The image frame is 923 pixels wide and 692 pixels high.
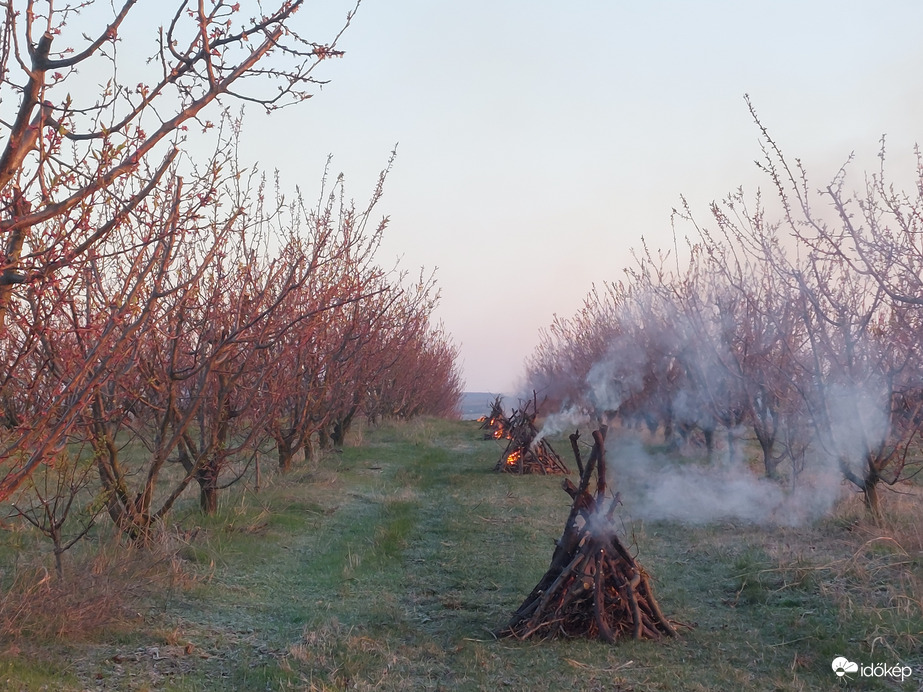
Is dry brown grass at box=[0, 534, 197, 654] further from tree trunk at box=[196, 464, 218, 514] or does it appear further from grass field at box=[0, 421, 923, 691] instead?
tree trunk at box=[196, 464, 218, 514]

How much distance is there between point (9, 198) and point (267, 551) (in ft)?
17.7

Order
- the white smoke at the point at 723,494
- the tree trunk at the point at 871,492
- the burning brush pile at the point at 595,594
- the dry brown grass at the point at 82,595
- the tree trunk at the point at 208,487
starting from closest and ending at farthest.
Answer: the dry brown grass at the point at 82,595
the burning brush pile at the point at 595,594
the tree trunk at the point at 871,492
the tree trunk at the point at 208,487
the white smoke at the point at 723,494

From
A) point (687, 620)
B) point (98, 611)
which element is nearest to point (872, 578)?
point (687, 620)

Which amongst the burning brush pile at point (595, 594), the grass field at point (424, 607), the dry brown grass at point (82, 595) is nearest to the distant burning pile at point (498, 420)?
the grass field at point (424, 607)

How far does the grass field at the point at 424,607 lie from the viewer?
16.0ft

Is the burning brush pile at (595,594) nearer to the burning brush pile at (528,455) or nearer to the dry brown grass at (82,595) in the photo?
the dry brown grass at (82,595)

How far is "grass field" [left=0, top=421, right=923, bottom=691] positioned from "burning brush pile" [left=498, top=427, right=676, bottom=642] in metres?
0.17

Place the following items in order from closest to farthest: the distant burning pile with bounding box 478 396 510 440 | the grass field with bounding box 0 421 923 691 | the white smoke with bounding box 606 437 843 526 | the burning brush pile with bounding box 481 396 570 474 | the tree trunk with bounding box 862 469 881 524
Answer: the grass field with bounding box 0 421 923 691 → the tree trunk with bounding box 862 469 881 524 → the white smoke with bounding box 606 437 843 526 → the burning brush pile with bounding box 481 396 570 474 → the distant burning pile with bounding box 478 396 510 440

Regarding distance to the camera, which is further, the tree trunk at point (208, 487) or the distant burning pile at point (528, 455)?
the distant burning pile at point (528, 455)

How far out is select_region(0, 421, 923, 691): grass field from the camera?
488cm

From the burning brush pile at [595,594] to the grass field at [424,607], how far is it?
0.57 ft

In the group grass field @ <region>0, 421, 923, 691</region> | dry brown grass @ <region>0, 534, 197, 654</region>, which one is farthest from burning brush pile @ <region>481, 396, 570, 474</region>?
dry brown grass @ <region>0, 534, 197, 654</region>

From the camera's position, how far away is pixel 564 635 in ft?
18.5

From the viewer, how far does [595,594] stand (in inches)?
222
